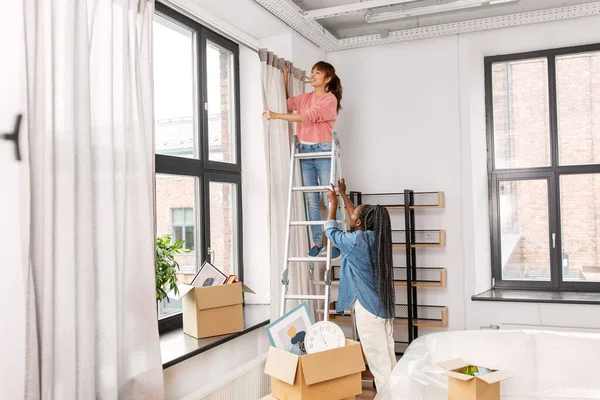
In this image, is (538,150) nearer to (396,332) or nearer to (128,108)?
(396,332)

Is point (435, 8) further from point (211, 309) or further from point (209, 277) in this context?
point (211, 309)

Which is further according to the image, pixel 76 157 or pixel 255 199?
pixel 255 199

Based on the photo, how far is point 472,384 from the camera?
2615mm

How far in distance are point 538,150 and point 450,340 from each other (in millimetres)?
2472

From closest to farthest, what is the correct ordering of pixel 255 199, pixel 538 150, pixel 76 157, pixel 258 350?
pixel 76 157 → pixel 258 350 → pixel 255 199 → pixel 538 150

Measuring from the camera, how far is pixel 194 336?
3.41 m

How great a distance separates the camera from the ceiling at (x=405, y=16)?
13.7 feet

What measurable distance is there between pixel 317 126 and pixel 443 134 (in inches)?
55.0

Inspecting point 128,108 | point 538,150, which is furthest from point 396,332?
point 128,108

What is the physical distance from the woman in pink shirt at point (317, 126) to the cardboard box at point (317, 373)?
3.75ft

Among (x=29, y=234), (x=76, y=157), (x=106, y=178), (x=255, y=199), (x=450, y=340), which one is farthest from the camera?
(x=255, y=199)

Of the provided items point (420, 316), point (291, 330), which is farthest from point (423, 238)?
point (291, 330)

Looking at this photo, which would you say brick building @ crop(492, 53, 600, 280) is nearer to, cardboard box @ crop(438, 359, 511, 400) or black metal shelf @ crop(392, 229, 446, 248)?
black metal shelf @ crop(392, 229, 446, 248)

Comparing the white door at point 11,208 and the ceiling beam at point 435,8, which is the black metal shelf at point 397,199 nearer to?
the ceiling beam at point 435,8
